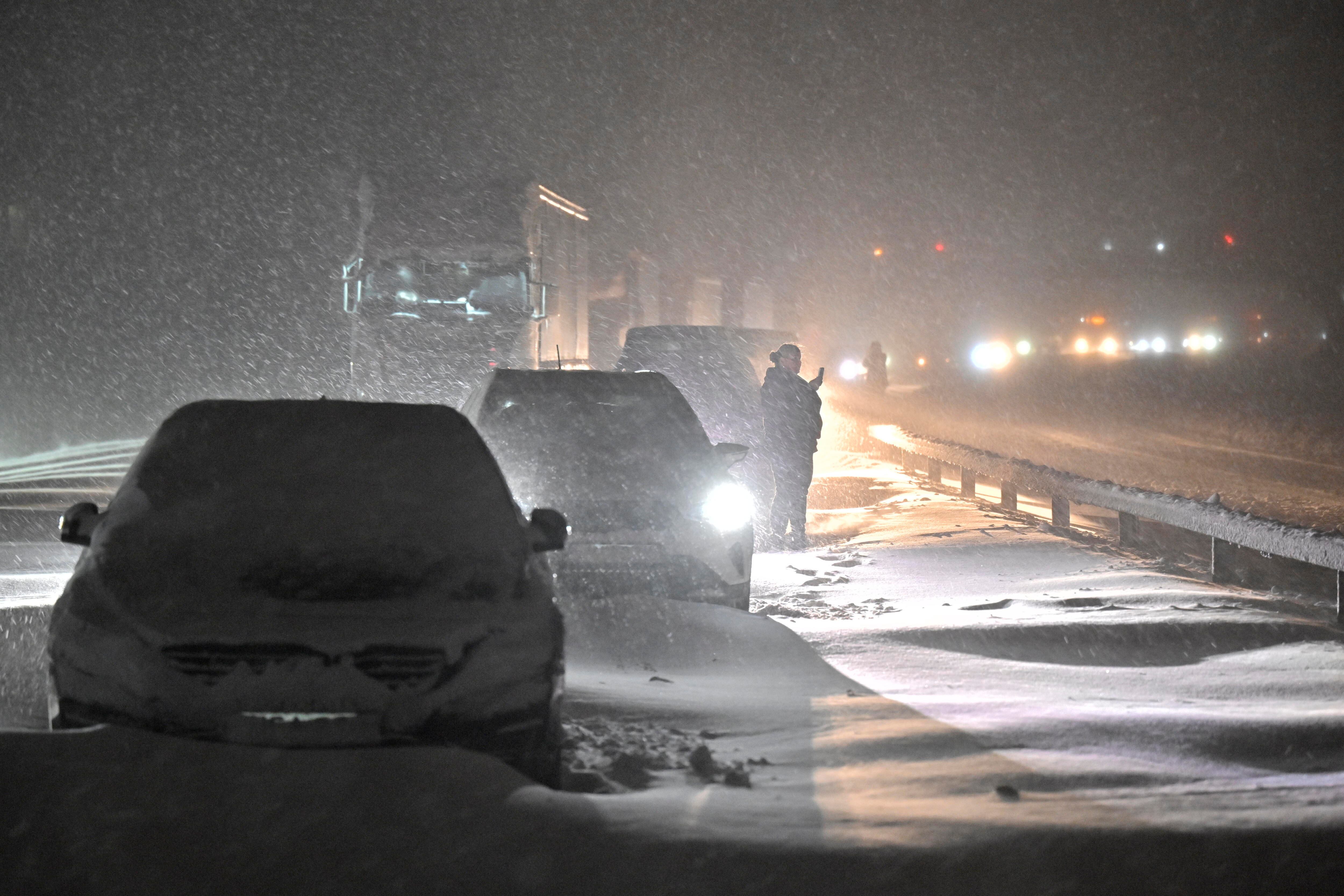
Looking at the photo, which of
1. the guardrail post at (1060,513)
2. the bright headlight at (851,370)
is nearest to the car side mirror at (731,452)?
the guardrail post at (1060,513)

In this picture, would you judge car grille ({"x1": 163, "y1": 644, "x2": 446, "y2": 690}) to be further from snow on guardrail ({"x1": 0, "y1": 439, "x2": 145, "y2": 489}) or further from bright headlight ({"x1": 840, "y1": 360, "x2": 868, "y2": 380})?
bright headlight ({"x1": 840, "y1": 360, "x2": 868, "y2": 380})

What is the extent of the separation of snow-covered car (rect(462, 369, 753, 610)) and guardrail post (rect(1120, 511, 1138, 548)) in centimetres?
455

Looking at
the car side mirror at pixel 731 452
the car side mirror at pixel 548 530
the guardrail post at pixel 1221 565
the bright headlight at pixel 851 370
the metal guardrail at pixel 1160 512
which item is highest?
the bright headlight at pixel 851 370

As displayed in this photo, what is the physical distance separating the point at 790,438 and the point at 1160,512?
3860 millimetres

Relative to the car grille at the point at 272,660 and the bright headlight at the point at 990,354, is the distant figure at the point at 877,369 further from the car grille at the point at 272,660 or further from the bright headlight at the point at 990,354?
the car grille at the point at 272,660

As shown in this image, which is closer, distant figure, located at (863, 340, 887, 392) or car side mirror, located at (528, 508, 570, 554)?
car side mirror, located at (528, 508, 570, 554)

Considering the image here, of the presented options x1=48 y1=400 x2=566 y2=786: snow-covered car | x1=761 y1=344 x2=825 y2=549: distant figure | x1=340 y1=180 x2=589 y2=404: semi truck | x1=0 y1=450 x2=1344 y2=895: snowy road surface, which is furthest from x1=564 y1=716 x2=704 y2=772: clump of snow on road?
x1=340 y1=180 x2=589 y2=404: semi truck

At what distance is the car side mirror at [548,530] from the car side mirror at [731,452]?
3.67m

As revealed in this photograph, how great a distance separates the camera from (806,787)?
4527 millimetres

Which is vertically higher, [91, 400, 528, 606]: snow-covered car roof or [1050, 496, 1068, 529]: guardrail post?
[91, 400, 528, 606]: snow-covered car roof

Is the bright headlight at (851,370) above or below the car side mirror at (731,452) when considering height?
above

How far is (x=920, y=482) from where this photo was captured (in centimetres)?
1916

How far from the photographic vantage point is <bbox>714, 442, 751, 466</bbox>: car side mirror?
29.4ft

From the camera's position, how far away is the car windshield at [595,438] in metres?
7.96
